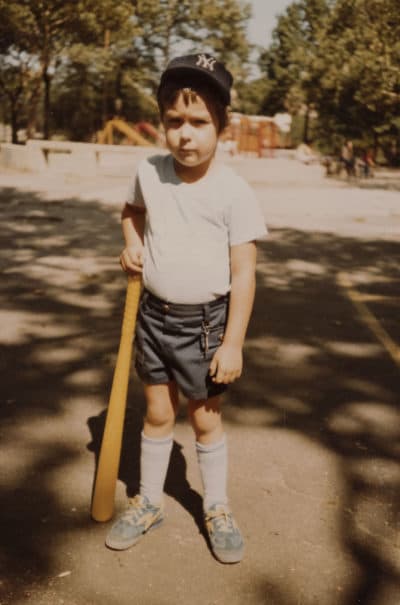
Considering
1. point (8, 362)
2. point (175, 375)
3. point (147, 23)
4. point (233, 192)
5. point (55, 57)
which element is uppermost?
point (147, 23)

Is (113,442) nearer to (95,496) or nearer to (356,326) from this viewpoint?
(95,496)

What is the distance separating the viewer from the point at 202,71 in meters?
2.20

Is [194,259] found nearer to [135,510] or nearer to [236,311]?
[236,311]

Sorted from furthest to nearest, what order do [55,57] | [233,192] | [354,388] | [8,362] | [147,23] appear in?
1. [147,23]
2. [55,57]
3. [8,362]
4. [354,388]
5. [233,192]

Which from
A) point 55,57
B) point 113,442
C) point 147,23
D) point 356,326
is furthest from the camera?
point 147,23

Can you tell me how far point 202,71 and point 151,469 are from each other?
4.70 ft

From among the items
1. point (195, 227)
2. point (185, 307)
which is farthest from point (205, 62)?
point (185, 307)

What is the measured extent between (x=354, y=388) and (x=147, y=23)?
164ft

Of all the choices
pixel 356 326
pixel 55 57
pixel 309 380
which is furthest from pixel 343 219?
pixel 55 57

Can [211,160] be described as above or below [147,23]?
below

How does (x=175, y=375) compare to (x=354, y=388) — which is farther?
(x=354, y=388)

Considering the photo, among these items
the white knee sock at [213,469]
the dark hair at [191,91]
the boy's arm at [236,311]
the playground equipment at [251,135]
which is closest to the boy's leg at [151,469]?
the white knee sock at [213,469]

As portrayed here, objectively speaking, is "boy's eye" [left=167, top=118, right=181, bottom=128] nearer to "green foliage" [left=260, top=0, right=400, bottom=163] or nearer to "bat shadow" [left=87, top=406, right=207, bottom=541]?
"bat shadow" [left=87, top=406, right=207, bottom=541]

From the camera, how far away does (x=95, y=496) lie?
8.84 feet
